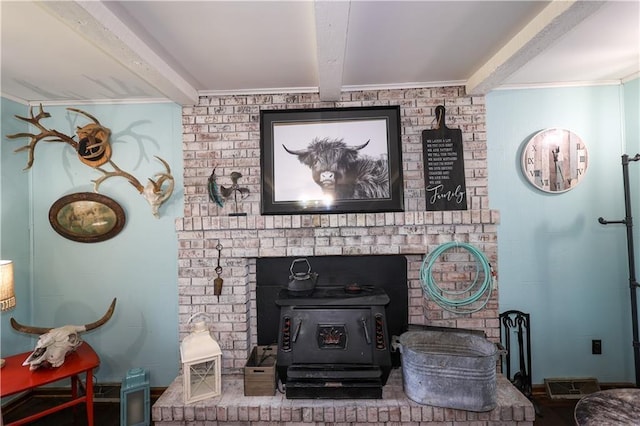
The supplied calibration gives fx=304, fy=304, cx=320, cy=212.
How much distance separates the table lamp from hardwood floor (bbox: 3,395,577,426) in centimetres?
70

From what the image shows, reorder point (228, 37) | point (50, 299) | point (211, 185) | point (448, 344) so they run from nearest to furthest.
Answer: point (228, 37)
point (448, 344)
point (211, 185)
point (50, 299)

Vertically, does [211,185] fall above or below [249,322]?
above

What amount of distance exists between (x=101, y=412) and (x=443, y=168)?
3510mm

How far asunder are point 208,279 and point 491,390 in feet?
7.37

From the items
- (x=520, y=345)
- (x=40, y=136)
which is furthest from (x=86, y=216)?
(x=520, y=345)

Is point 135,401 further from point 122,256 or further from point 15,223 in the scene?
point 15,223

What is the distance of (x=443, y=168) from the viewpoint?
8.39ft

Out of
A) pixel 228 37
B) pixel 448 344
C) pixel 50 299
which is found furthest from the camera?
pixel 50 299

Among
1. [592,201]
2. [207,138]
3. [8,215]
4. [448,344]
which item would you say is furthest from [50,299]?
[592,201]

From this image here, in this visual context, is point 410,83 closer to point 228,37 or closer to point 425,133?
point 425,133

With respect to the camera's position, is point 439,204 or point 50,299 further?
point 50,299

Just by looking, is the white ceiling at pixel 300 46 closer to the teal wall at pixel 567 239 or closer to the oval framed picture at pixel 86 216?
the teal wall at pixel 567 239

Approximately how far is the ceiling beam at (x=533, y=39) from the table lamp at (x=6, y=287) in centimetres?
371

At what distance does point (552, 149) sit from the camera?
2572 mm
